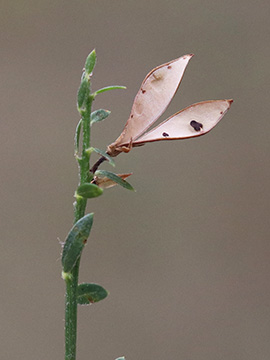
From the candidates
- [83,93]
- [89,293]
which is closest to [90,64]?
[83,93]

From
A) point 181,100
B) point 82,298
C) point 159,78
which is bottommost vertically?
point 82,298


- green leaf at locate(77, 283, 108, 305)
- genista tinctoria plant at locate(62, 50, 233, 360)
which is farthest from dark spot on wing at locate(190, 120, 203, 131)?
green leaf at locate(77, 283, 108, 305)

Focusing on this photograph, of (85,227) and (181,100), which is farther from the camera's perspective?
(181,100)

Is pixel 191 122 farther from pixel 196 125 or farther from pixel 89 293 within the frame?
pixel 89 293

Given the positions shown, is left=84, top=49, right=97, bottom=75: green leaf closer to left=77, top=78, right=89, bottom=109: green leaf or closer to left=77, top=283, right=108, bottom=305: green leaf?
left=77, top=78, right=89, bottom=109: green leaf

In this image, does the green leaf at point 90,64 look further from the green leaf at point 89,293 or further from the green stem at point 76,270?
the green leaf at point 89,293

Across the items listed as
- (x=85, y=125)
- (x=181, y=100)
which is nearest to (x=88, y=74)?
(x=85, y=125)

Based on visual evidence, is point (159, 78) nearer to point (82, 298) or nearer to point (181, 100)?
point (82, 298)
